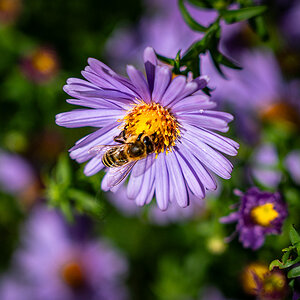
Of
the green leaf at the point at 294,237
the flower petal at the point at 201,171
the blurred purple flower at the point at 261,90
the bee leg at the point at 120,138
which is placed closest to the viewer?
the green leaf at the point at 294,237

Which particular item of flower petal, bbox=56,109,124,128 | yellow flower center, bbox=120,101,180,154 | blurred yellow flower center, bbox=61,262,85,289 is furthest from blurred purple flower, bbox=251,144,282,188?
blurred yellow flower center, bbox=61,262,85,289

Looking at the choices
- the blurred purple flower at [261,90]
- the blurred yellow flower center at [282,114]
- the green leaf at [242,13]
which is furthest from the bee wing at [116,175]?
the blurred yellow flower center at [282,114]

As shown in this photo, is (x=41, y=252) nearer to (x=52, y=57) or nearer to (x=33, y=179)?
(x=33, y=179)

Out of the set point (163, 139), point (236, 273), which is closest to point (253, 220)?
point (163, 139)

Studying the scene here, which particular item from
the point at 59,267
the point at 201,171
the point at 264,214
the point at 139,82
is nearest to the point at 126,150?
the point at 201,171

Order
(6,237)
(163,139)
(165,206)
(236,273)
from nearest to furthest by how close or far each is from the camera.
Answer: (165,206)
(163,139)
(236,273)
(6,237)

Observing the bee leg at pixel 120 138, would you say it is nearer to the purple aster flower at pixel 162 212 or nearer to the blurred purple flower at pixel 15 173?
the purple aster flower at pixel 162 212
